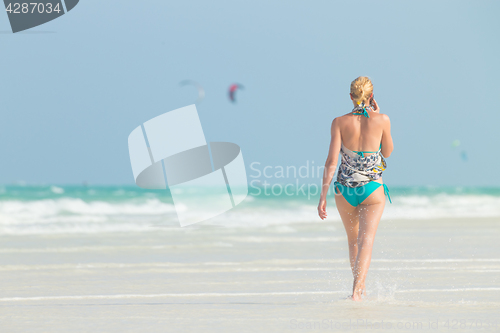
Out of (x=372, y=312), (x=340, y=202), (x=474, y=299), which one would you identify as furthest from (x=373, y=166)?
(x=474, y=299)

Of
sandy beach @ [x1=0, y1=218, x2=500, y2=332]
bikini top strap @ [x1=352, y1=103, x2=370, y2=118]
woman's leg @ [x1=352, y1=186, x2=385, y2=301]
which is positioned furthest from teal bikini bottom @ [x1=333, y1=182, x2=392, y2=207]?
sandy beach @ [x1=0, y1=218, x2=500, y2=332]

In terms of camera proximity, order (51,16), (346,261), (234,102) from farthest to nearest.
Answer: (51,16) → (234,102) → (346,261)

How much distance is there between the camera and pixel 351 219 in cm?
360

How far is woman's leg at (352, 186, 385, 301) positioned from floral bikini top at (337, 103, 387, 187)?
107 mm

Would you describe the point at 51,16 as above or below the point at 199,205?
above

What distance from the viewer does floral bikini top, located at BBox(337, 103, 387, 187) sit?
3486mm

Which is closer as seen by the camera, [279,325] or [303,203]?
[279,325]

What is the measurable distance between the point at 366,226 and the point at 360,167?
378 millimetres

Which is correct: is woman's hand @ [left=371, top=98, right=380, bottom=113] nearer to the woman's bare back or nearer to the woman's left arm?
the woman's bare back

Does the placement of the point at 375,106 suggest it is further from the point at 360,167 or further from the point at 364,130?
the point at 360,167

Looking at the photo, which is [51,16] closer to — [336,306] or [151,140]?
[151,140]

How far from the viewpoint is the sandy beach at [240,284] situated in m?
3.10

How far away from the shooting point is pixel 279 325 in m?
2.98

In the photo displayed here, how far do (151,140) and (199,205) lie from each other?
10.5 meters
